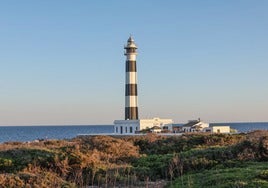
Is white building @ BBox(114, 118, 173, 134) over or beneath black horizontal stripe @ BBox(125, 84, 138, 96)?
beneath

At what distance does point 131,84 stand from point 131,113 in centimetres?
322

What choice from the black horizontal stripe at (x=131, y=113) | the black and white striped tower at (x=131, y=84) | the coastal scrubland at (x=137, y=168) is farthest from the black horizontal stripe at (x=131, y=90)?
Result: the coastal scrubland at (x=137, y=168)

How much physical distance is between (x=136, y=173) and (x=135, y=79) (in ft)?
121

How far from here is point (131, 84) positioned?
50625 millimetres

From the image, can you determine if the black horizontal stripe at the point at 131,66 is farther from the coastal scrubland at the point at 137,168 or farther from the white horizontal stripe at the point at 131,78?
the coastal scrubland at the point at 137,168

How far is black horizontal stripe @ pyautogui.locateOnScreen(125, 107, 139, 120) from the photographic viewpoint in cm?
5109

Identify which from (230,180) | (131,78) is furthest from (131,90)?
(230,180)

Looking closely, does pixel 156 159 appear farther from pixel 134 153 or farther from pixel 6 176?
pixel 6 176

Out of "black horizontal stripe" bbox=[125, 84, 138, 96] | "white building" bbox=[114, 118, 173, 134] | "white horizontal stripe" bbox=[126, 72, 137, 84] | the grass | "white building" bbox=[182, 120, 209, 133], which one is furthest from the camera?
"white building" bbox=[182, 120, 209, 133]

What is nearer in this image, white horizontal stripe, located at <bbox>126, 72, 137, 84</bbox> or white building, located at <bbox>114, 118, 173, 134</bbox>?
white building, located at <bbox>114, 118, 173, 134</bbox>

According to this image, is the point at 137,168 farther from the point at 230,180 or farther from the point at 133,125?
the point at 133,125

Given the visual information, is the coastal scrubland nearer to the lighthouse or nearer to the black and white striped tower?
the lighthouse

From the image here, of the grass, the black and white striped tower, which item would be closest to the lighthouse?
the black and white striped tower

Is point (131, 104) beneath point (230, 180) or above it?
above
